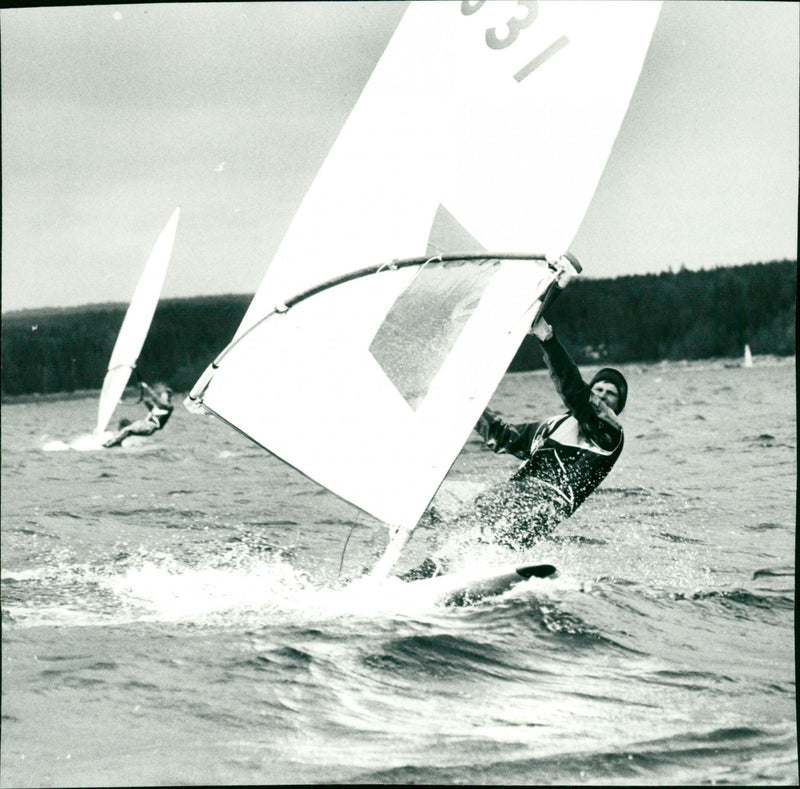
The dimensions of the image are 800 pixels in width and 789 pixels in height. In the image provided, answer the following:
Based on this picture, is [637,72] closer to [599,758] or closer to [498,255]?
[498,255]

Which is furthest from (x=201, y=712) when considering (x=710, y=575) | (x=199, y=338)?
(x=710, y=575)

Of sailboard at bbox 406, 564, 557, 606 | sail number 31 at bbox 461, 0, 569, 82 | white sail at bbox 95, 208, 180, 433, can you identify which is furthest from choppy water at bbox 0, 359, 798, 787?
sail number 31 at bbox 461, 0, 569, 82

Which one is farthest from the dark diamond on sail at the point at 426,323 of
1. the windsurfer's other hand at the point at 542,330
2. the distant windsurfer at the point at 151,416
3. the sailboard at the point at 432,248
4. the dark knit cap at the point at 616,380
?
the distant windsurfer at the point at 151,416

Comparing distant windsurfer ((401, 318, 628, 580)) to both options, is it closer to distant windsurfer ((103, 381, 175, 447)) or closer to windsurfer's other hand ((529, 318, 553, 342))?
windsurfer's other hand ((529, 318, 553, 342))

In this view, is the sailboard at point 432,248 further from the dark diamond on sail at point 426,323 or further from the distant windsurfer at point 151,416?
the distant windsurfer at point 151,416

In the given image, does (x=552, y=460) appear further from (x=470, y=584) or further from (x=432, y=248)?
(x=432, y=248)
